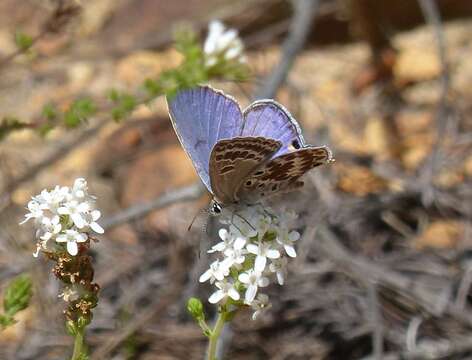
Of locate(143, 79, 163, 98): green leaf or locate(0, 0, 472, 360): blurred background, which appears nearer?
locate(143, 79, 163, 98): green leaf

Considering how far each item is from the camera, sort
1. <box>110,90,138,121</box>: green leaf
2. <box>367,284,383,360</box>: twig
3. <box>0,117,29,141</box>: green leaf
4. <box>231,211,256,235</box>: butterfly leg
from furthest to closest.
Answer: <box>367,284,383,360</box>: twig → <box>110,90,138,121</box>: green leaf → <box>0,117,29,141</box>: green leaf → <box>231,211,256,235</box>: butterfly leg

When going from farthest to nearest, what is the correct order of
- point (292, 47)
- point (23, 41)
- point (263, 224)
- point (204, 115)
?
point (292, 47) → point (23, 41) → point (204, 115) → point (263, 224)

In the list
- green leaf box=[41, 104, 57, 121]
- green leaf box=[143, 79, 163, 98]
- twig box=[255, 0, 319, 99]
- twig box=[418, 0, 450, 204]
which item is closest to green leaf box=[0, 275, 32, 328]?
green leaf box=[41, 104, 57, 121]


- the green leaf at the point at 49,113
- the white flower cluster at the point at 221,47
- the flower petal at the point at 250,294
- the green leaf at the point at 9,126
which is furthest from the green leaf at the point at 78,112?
the flower petal at the point at 250,294

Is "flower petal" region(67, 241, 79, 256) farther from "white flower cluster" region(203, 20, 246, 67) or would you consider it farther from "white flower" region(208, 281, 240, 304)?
"white flower cluster" region(203, 20, 246, 67)

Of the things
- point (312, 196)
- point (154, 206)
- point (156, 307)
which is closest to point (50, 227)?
point (156, 307)

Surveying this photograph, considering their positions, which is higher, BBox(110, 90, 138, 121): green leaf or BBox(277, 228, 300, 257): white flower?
BBox(110, 90, 138, 121): green leaf

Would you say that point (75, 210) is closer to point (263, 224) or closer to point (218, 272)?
point (218, 272)
